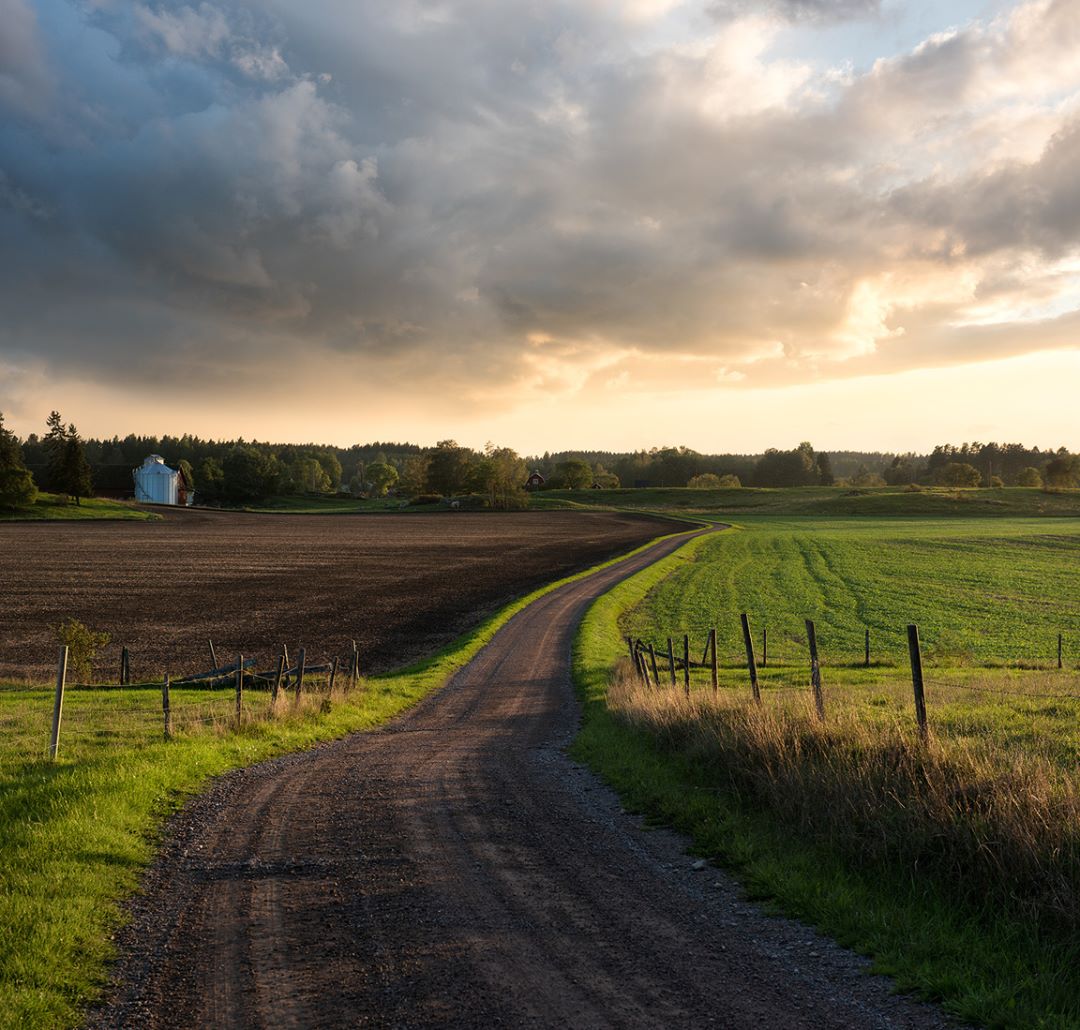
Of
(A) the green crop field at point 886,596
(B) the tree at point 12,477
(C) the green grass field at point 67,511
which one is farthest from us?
(C) the green grass field at point 67,511

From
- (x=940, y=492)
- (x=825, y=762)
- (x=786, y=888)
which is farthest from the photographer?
(x=940, y=492)

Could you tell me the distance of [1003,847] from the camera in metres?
8.66

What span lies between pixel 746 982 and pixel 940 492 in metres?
176

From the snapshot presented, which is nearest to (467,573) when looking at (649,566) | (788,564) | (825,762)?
(649,566)

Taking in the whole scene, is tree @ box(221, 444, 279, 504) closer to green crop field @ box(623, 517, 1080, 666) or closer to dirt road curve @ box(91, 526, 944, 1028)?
green crop field @ box(623, 517, 1080, 666)

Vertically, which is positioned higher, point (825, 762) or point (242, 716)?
point (825, 762)

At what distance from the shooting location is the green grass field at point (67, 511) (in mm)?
117062

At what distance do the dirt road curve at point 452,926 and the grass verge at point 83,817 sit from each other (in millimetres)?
419

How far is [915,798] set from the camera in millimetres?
9828

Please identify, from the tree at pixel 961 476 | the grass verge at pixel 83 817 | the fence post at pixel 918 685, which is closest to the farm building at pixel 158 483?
the grass verge at pixel 83 817

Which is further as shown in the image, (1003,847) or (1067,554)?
(1067,554)

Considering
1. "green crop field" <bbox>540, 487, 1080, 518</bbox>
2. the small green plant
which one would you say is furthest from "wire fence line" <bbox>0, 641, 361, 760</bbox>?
"green crop field" <bbox>540, 487, 1080, 518</bbox>

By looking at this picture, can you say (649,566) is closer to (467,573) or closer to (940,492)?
(467,573)

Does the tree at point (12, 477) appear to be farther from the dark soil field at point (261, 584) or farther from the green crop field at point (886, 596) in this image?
the green crop field at point (886, 596)
